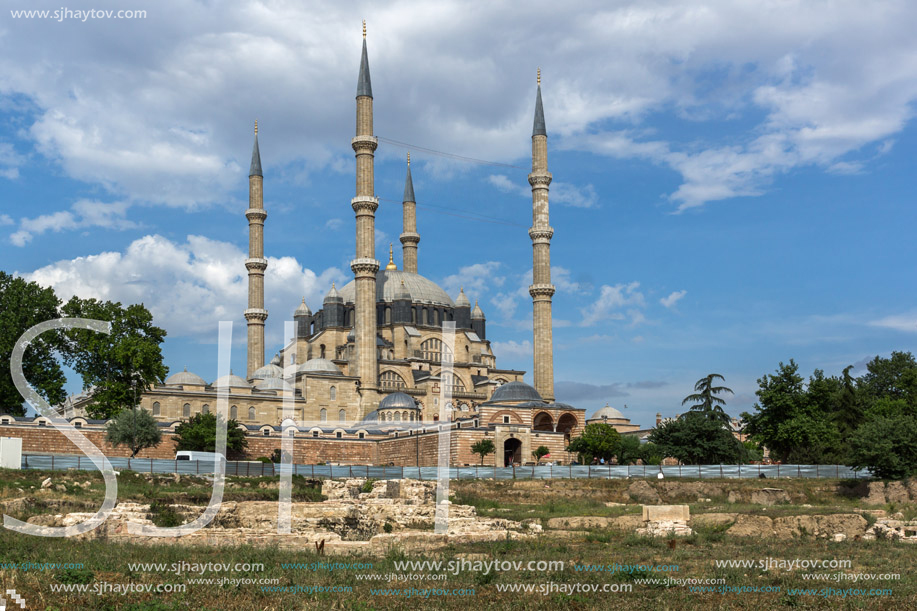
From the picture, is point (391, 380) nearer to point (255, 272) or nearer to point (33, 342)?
point (255, 272)

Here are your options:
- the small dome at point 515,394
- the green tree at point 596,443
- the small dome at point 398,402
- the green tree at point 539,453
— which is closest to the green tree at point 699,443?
the green tree at point 596,443

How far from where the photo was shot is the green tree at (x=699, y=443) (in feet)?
129

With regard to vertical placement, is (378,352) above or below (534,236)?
below

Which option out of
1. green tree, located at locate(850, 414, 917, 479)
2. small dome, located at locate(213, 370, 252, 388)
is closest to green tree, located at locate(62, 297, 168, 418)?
small dome, located at locate(213, 370, 252, 388)

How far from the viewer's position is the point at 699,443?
1553 inches

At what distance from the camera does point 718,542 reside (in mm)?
18156

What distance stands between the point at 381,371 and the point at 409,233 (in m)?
14.8

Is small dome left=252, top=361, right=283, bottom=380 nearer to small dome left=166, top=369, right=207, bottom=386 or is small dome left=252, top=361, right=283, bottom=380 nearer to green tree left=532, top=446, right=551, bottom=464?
small dome left=166, top=369, right=207, bottom=386

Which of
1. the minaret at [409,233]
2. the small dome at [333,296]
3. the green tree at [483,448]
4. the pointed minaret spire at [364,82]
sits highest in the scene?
the pointed minaret spire at [364,82]

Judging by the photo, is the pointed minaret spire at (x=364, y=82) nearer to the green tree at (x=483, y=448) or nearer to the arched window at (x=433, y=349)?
the arched window at (x=433, y=349)

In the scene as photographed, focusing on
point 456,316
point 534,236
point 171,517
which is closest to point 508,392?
point 534,236

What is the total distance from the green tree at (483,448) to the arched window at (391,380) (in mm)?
15010

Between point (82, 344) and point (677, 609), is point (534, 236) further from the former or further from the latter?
point (677, 609)

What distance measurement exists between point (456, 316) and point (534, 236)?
12.4m
